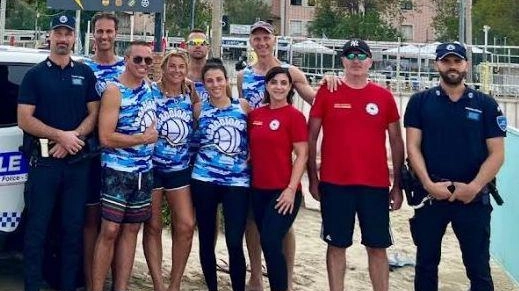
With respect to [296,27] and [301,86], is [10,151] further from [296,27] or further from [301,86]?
[296,27]

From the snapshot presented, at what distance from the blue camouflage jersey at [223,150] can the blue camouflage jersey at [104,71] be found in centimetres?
71

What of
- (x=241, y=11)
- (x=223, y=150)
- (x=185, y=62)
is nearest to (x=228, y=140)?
(x=223, y=150)

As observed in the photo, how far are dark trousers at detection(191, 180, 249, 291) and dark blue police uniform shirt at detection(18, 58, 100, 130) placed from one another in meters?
0.98

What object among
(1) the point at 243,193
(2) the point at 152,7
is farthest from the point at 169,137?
(2) the point at 152,7

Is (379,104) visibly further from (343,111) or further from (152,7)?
(152,7)

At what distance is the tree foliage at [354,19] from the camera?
44.1 meters

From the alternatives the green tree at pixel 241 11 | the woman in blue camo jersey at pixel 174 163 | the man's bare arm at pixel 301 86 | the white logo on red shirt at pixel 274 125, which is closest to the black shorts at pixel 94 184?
the woman in blue camo jersey at pixel 174 163

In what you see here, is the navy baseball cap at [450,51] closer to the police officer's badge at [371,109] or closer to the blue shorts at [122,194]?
the police officer's badge at [371,109]

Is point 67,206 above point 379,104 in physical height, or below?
below

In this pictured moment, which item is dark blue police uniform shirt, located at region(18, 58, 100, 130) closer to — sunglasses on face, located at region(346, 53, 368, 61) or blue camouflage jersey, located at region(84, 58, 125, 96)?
blue camouflage jersey, located at region(84, 58, 125, 96)

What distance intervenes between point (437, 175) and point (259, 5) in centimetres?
5251

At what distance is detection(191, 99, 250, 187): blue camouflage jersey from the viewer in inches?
199

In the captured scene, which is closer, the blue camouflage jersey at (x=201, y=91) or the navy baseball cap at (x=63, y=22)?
the navy baseball cap at (x=63, y=22)

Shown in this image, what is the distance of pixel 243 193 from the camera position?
5.07 meters
